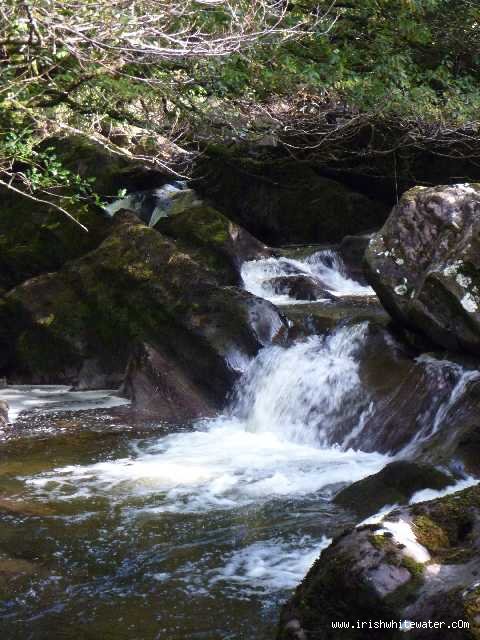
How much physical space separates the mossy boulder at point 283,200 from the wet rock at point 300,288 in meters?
2.79

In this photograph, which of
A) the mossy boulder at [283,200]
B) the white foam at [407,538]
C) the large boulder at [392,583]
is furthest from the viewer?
the mossy boulder at [283,200]

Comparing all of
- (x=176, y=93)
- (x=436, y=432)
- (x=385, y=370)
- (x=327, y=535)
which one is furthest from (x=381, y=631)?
(x=176, y=93)

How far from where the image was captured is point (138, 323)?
11.6 metres

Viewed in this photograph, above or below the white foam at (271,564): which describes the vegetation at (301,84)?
above

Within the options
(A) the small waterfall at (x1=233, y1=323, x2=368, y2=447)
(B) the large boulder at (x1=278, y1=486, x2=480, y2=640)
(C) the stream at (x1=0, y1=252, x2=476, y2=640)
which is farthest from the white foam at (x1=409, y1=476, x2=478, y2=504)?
(A) the small waterfall at (x1=233, y1=323, x2=368, y2=447)

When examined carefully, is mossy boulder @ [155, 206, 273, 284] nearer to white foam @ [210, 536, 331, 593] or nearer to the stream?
the stream

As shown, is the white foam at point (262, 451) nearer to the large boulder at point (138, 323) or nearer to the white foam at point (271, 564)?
the large boulder at point (138, 323)

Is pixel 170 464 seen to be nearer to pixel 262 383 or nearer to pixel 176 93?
pixel 262 383

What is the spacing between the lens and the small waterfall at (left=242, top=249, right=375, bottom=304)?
1336 centimetres

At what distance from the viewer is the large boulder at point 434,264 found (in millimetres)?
8031

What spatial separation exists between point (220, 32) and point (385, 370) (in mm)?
4293

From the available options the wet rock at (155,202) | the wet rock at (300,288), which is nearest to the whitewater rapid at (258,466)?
the wet rock at (300,288)

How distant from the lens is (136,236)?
1255cm

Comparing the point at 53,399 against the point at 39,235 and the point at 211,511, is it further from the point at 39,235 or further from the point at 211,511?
the point at 211,511
